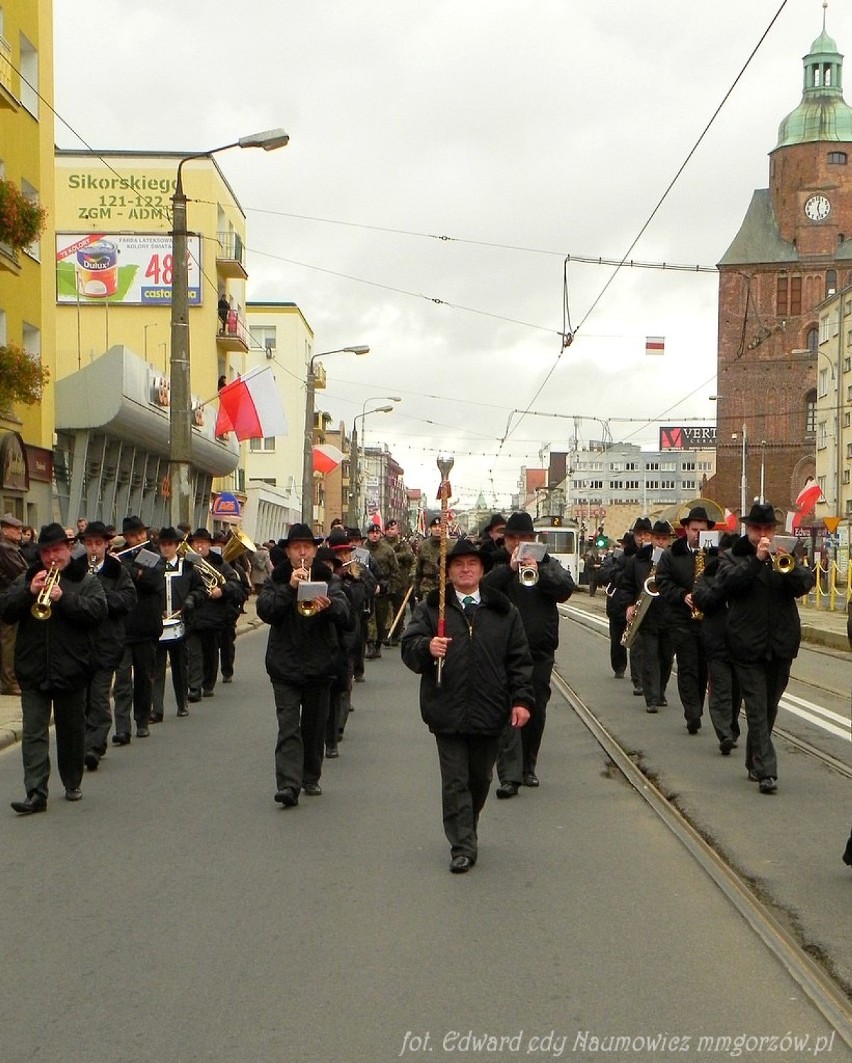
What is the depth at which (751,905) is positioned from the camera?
6145mm

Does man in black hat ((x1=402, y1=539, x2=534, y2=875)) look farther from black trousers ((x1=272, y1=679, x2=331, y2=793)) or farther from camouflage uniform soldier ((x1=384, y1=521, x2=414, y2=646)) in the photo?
camouflage uniform soldier ((x1=384, y1=521, x2=414, y2=646))

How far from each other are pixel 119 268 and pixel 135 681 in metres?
38.7

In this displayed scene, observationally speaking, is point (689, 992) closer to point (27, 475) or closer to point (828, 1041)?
point (828, 1041)

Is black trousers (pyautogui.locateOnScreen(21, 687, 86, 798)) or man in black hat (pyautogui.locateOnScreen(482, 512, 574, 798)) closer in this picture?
black trousers (pyautogui.locateOnScreen(21, 687, 86, 798))

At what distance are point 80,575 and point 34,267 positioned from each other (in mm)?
20173

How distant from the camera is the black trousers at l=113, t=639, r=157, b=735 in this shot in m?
11.5

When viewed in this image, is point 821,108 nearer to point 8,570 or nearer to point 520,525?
point 8,570

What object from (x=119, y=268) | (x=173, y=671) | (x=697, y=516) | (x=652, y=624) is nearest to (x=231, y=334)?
(x=119, y=268)

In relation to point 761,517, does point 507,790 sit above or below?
below

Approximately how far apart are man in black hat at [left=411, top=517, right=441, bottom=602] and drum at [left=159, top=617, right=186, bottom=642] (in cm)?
498

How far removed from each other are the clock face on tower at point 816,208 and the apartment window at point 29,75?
212 feet

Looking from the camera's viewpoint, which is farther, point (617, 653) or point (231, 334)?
point (231, 334)

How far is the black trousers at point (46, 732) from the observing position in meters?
8.45

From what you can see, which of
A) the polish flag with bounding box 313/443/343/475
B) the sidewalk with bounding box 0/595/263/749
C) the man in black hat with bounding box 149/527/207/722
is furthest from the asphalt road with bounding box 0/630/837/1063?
the polish flag with bounding box 313/443/343/475
